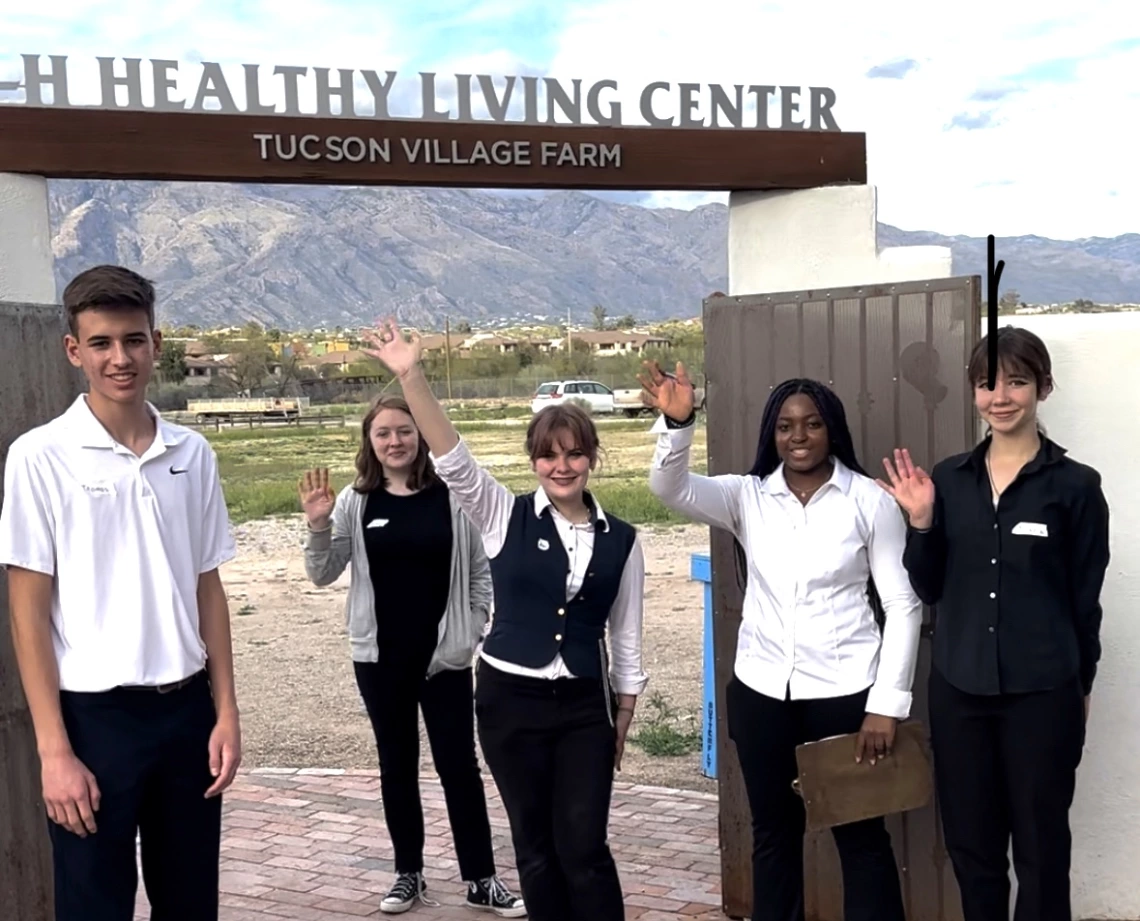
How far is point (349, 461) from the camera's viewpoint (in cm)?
2573

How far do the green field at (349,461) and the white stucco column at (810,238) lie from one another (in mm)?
9490

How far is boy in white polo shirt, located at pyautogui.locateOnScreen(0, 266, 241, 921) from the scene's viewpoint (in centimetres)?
272

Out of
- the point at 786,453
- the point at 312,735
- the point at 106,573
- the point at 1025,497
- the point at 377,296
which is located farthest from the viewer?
the point at 377,296

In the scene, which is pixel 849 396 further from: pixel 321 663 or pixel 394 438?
pixel 321 663

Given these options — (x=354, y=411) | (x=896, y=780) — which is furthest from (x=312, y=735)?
(x=354, y=411)

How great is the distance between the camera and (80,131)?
3.88 metres

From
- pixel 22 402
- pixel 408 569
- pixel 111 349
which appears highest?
pixel 111 349

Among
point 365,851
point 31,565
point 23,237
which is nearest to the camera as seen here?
point 31,565

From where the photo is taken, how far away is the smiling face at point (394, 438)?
14.2 ft

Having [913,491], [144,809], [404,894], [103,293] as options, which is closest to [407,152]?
[103,293]

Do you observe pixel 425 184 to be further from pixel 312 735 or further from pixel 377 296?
pixel 377 296

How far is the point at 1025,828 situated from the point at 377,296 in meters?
173

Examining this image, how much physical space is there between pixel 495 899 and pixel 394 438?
1737 mm

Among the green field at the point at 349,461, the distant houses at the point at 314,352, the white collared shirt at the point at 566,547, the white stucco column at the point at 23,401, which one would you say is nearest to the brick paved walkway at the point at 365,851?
the white stucco column at the point at 23,401
